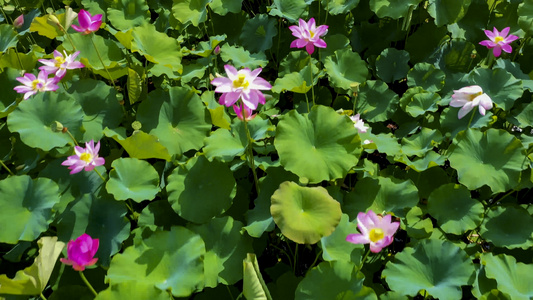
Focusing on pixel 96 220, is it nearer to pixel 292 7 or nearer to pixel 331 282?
pixel 331 282

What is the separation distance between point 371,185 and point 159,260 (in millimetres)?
742

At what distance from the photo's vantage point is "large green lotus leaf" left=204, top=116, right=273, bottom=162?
1.54 m

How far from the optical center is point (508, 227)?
154 cm

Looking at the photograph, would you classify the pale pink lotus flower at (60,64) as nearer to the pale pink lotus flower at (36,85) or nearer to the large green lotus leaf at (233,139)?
the pale pink lotus flower at (36,85)

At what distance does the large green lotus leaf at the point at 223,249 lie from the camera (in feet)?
4.42

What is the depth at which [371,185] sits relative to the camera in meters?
1.58

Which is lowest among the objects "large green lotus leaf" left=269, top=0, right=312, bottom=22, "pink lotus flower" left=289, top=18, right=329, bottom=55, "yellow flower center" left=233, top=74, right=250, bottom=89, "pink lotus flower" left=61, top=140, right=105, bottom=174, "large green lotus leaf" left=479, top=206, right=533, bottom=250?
"large green lotus leaf" left=479, top=206, right=533, bottom=250

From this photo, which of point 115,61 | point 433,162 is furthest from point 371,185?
point 115,61

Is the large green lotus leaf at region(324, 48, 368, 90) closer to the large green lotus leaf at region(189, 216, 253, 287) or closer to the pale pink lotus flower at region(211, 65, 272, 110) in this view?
the pale pink lotus flower at region(211, 65, 272, 110)

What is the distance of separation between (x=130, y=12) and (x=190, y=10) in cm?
31

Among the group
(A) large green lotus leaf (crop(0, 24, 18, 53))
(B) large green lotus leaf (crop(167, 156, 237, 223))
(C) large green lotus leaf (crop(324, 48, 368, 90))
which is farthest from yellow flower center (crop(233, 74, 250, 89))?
(A) large green lotus leaf (crop(0, 24, 18, 53))

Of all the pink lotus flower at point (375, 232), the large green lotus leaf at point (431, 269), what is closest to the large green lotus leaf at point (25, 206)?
the pink lotus flower at point (375, 232)

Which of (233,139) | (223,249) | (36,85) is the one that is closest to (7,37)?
(36,85)

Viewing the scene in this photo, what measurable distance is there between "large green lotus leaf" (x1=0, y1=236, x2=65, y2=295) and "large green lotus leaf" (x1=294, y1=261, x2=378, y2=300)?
2.10 feet
